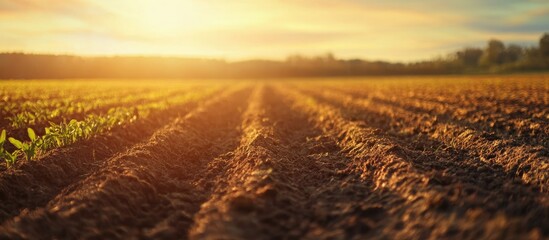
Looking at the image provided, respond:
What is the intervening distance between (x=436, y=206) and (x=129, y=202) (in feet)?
12.4

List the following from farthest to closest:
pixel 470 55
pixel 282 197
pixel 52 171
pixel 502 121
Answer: pixel 470 55 < pixel 502 121 < pixel 52 171 < pixel 282 197

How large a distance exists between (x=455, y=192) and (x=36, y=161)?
6.40 meters

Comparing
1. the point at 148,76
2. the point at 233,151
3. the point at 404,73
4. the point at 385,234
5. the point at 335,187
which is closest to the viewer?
the point at 385,234

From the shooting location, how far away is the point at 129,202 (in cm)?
540

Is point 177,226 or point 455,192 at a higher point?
point 455,192

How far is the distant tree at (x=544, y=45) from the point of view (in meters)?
102

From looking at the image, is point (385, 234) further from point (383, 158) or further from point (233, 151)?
point (233, 151)

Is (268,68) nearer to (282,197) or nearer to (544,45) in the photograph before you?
(544,45)

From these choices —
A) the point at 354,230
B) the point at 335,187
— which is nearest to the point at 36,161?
the point at 335,187

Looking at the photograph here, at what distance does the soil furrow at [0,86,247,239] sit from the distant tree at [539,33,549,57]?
116816 millimetres

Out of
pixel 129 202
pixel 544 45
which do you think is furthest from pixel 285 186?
pixel 544 45

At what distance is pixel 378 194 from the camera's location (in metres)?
5.57

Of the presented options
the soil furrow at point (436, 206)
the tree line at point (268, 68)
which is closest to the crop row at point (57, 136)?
the soil furrow at point (436, 206)

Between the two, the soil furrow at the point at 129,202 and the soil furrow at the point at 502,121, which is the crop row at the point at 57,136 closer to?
the soil furrow at the point at 129,202
